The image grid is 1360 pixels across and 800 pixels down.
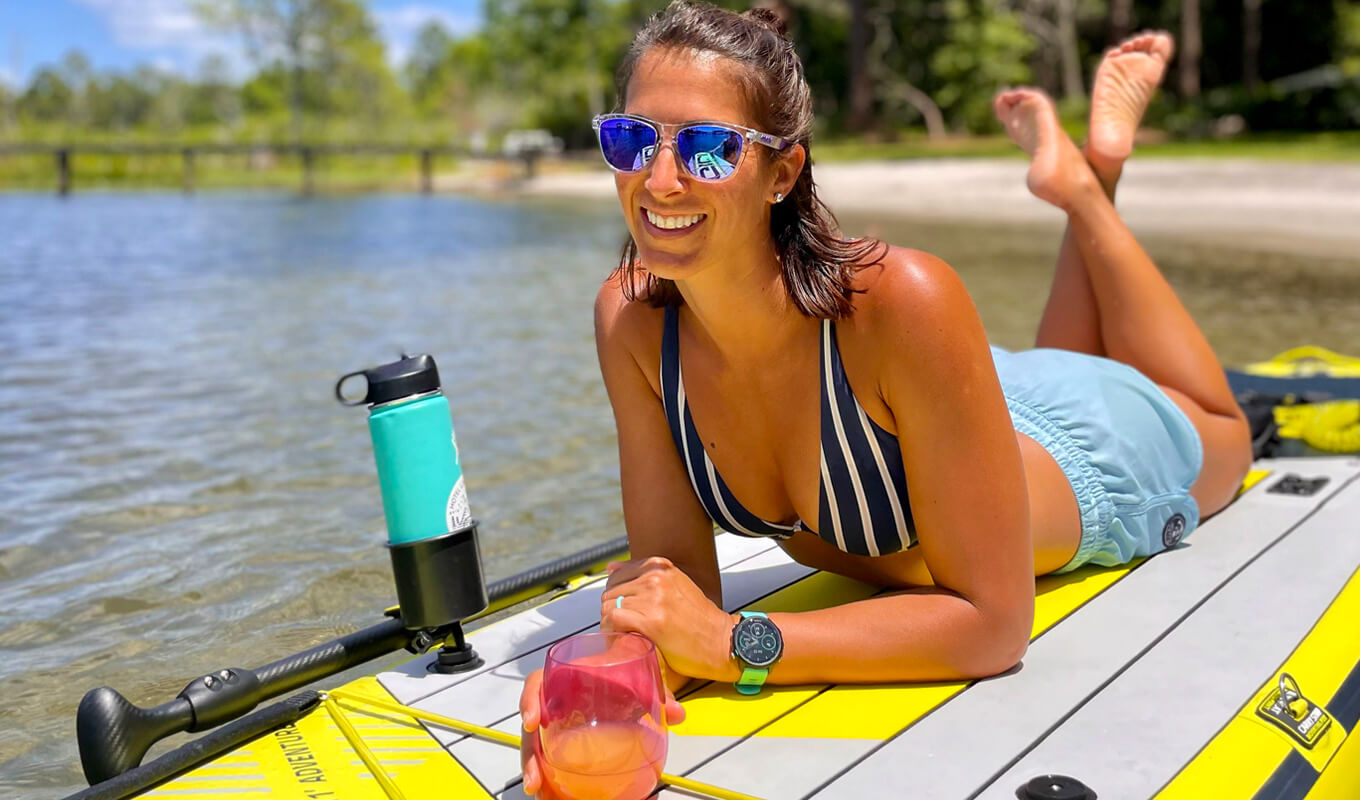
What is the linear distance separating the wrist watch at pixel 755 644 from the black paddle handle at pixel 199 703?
79 cm

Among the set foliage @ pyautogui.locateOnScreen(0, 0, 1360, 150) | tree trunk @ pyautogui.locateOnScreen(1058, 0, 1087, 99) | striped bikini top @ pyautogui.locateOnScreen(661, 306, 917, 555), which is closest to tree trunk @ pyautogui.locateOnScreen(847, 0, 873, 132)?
foliage @ pyautogui.locateOnScreen(0, 0, 1360, 150)

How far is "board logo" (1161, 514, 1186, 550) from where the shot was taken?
9.68 feet

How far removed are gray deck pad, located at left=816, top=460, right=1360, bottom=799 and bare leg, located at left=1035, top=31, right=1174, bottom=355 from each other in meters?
0.67

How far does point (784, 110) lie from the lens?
1.94 meters

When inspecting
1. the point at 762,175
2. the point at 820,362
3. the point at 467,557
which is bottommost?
the point at 467,557

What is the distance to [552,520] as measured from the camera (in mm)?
5023

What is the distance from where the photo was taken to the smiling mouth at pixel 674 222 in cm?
190

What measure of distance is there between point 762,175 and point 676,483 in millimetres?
672

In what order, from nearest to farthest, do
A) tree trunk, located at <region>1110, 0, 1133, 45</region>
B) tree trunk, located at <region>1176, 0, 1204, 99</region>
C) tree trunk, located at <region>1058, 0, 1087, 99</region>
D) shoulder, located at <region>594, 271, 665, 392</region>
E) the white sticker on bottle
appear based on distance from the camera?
1. shoulder, located at <region>594, 271, 665, 392</region>
2. the white sticker on bottle
3. tree trunk, located at <region>1110, 0, 1133, 45</region>
4. tree trunk, located at <region>1176, 0, 1204, 99</region>
5. tree trunk, located at <region>1058, 0, 1087, 99</region>

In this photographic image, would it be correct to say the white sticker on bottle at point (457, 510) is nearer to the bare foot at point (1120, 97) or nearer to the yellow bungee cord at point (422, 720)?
the yellow bungee cord at point (422, 720)

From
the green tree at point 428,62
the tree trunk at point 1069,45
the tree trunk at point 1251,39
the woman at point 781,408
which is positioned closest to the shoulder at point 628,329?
the woman at point 781,408

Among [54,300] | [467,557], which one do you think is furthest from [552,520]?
[54,300]

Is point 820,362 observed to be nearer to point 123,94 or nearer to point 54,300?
point 54,300

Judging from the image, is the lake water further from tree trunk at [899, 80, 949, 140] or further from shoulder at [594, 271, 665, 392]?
tree trunk at [899, 80, 949, 140]
